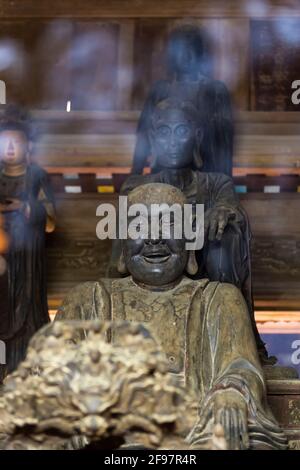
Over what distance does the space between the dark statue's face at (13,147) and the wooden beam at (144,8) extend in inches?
71.0

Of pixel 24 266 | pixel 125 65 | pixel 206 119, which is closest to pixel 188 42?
pixel 206 119

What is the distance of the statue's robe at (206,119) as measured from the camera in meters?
6.24

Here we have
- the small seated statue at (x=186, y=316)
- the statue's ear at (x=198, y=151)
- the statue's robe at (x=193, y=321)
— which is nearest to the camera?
the small seated statue at (x=186, y=316)

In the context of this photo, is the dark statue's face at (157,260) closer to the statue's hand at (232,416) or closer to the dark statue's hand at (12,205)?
the statue's hand at (232,416)

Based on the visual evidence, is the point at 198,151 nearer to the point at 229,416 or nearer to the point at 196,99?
the point at 196,99

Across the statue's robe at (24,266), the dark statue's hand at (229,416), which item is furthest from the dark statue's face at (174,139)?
the dark statue's hand at (229,416)

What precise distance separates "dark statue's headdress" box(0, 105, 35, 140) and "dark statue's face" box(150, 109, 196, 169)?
138 cm

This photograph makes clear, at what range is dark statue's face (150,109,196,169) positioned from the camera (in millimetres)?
5566

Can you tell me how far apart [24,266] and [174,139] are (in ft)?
4.63

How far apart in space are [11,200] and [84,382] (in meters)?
4.11

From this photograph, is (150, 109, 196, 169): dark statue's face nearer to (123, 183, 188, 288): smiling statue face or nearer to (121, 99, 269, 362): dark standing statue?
(121, 99, 269, 362): dark standing statue

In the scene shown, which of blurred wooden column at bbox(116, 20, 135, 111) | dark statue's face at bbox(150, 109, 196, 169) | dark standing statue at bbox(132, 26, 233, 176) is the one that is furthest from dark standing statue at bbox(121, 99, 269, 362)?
blurred wooden column at bbox(116, 20, 135, 111)
